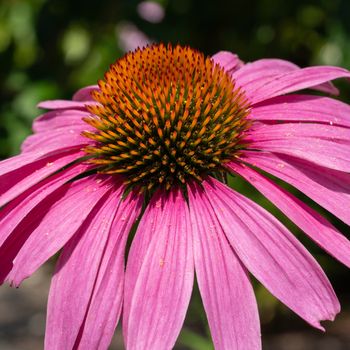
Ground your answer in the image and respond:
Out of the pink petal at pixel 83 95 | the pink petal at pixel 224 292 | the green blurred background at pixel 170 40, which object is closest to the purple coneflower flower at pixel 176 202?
the pink petal at pixel 224 292

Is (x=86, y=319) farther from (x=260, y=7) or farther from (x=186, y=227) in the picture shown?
(x=260, y=7)

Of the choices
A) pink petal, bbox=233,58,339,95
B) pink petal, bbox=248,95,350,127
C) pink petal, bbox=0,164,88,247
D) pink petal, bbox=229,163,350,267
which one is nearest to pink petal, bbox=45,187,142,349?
pink petal, bbox=0,164,88,247

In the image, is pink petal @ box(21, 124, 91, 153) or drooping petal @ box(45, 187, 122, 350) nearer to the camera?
drooping petal @ box(45, 187, 122, 350)

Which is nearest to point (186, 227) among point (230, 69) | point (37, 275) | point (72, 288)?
point (72, 288)

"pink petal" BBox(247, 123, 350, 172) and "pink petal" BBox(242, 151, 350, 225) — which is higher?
"pink petal" BBox(247, 123, 350, 172)

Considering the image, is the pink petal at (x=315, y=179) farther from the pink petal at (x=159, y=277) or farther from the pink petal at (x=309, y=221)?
the pink petal at (x=159, y=277)

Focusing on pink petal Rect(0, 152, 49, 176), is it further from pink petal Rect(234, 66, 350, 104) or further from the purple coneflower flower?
pink petal Rect(234, 66, 350, 104)
